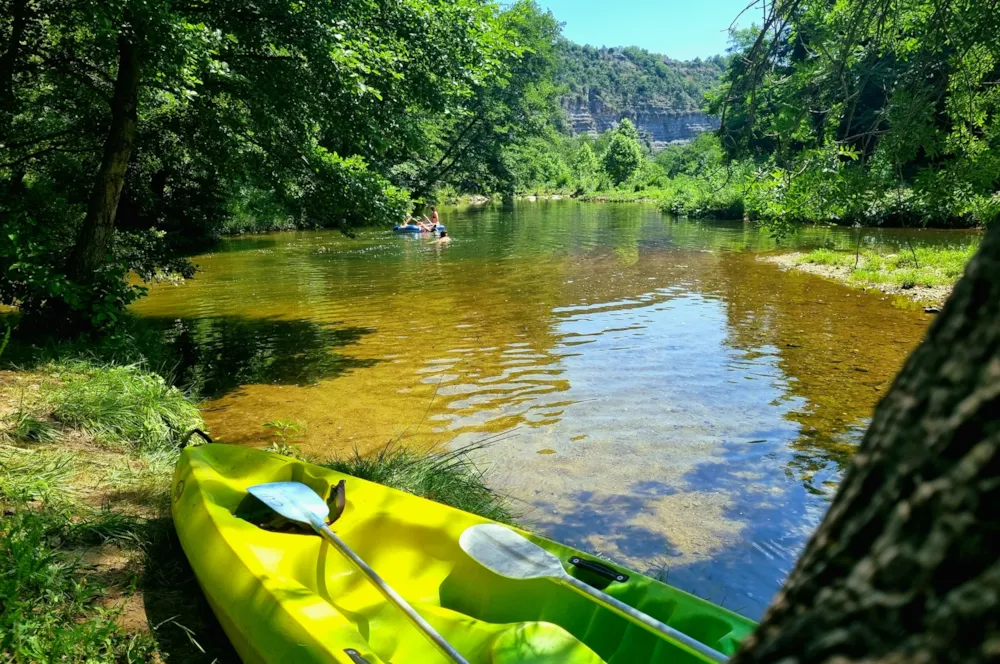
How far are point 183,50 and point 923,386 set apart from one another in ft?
21.0

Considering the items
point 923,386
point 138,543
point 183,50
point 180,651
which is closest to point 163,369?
point 183,50

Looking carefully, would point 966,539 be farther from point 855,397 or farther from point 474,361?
point 474,361

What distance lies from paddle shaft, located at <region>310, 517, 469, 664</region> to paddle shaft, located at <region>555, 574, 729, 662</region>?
62 centimetres

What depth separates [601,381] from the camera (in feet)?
25.3

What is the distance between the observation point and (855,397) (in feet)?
23.1

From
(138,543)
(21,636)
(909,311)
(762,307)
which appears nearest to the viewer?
(21,636)

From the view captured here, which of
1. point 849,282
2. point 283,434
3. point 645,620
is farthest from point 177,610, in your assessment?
point 849,282

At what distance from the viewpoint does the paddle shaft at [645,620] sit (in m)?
2.29

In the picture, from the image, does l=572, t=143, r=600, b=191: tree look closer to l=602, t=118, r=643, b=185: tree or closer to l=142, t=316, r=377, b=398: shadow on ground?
l=602, t=118, r=643, b=185: tree

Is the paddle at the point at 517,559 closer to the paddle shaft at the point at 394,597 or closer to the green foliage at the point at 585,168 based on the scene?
the paddle shaft at the point at 394,597

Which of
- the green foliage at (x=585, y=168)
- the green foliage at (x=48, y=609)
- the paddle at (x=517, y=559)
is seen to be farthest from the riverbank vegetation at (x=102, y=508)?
the green foliage at (x=585, y=168)

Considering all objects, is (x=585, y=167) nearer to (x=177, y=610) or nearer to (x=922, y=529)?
(x=177, y=610)

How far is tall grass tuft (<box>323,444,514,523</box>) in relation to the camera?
4438 mm

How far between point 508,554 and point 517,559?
6 centimetres
